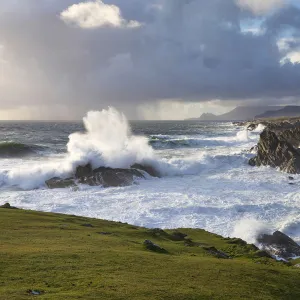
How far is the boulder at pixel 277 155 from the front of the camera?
188 ft

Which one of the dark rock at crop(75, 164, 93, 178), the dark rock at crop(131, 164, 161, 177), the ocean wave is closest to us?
the dark rock at crop(75, 164, 93, 178)

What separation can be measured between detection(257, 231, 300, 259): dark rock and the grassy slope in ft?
12.3

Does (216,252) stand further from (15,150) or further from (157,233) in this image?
(15,150)

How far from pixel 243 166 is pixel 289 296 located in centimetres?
5189

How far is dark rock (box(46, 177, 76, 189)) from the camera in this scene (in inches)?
1858

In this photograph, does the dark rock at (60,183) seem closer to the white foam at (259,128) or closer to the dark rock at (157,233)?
the dark rock at (157,233)

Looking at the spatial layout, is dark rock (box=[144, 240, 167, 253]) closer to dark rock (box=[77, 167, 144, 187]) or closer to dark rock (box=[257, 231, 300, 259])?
dark rock (box=[257, 231, 300, 259])

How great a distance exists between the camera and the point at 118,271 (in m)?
14.2

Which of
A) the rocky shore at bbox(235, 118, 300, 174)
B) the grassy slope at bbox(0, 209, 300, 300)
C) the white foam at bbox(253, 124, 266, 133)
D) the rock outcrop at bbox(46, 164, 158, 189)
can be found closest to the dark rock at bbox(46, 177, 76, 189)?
the rock outcrop at bbox(46, 164, 158, 189)

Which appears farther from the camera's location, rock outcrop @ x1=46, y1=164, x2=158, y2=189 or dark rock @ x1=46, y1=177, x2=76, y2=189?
rock outcrop @ x1=46, y1=164, x2=158, y2=189

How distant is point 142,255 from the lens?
17.0 m

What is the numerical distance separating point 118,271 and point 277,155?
5292 cm

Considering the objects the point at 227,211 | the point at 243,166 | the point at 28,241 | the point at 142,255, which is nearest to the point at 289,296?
the point at 142,255

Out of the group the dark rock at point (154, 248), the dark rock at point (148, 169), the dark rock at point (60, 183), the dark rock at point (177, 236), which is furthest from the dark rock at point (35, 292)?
the dark rock at point (148, 169)
